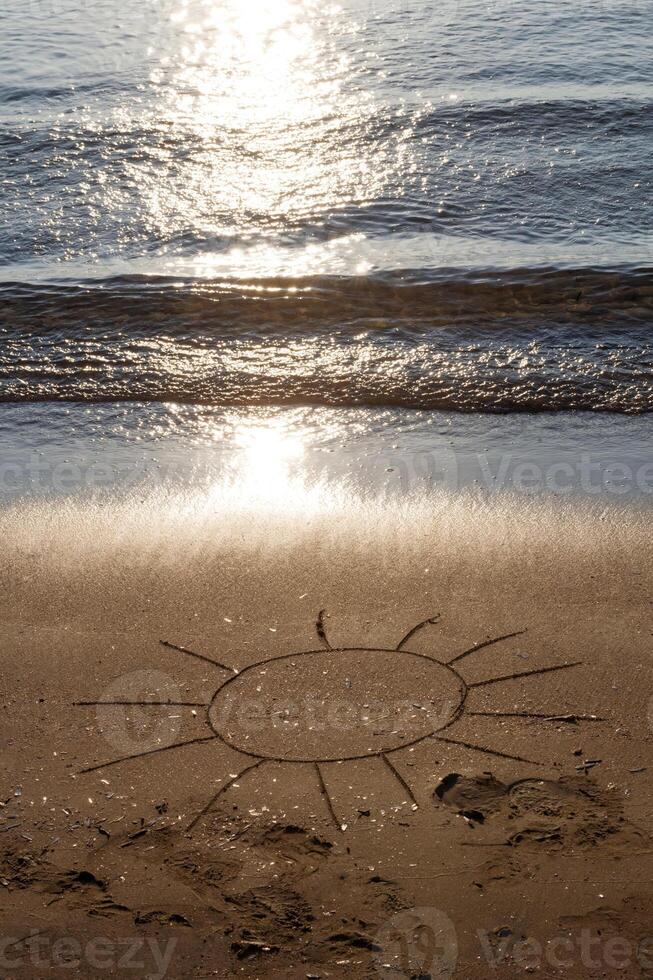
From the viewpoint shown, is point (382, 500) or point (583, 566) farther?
point (382, 500)

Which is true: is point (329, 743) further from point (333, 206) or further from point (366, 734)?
point (333, 206)

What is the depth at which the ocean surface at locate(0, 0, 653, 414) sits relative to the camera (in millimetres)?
6578

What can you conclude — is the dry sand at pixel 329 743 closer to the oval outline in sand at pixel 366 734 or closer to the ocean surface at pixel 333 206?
the oval outline in sand at pixel 366 734

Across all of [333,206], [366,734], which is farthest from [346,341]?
[366,734]

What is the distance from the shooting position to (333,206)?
9.54 m

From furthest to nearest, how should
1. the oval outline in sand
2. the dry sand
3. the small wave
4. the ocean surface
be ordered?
the ocean surface < the small wave < the oval outline in sand < the dry sand

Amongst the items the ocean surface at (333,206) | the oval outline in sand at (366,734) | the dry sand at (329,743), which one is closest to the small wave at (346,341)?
the ocean surface at (333,206)

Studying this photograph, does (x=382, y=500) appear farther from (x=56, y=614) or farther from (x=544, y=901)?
(x=544, y=901)

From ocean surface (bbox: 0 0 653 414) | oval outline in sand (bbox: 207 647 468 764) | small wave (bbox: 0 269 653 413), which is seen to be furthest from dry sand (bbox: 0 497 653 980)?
ocean surface (bbox: 0 0 653 414)

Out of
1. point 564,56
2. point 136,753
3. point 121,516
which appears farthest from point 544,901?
point 564,56

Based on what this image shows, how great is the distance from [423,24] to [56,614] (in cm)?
1347

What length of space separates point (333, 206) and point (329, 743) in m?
7.23

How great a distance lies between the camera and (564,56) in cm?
1359

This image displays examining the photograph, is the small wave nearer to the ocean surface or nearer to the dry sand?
the ocean surface
